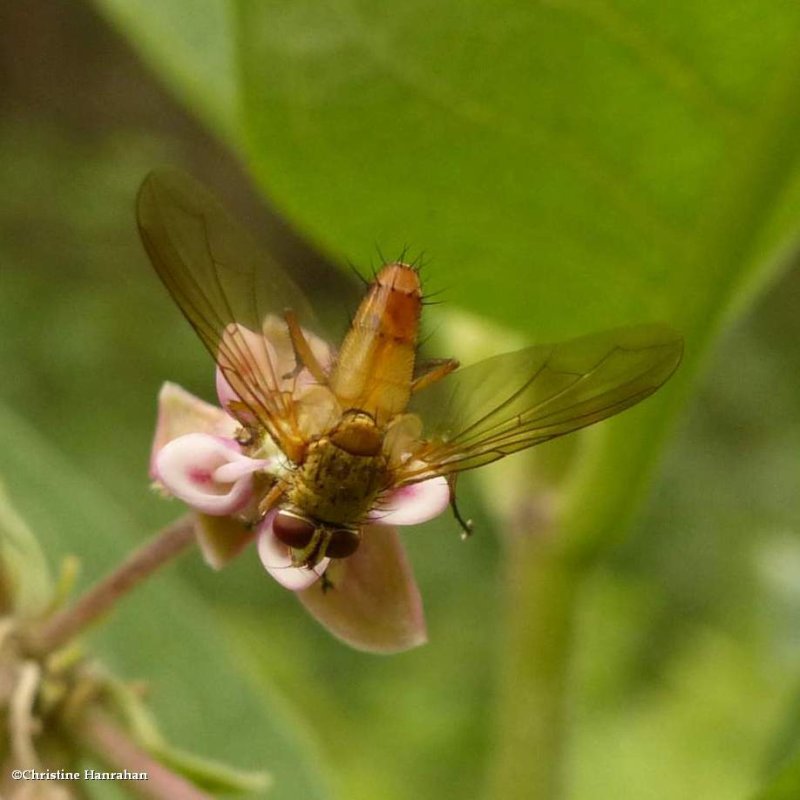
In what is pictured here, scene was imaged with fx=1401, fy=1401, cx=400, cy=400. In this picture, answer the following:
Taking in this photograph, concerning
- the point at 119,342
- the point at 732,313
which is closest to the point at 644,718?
the point at 119,342

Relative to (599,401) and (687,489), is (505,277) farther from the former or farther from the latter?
(687,489)

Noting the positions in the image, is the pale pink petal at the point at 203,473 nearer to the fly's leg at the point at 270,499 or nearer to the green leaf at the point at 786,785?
the fly's leg at the point at 270,499

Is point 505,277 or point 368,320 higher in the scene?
point 505,277

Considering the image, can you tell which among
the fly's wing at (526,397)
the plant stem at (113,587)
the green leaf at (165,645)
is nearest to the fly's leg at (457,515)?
the fly's wing at (526,397)

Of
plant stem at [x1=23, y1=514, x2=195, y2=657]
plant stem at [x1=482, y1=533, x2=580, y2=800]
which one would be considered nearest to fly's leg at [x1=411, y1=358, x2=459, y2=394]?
plant stem at [x1=23, y1=514, x2=195, y2=657]

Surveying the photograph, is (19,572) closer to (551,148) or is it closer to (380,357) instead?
(380,357)

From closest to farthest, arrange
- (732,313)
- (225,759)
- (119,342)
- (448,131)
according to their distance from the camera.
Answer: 1. (448,131)
2. (732,313)
3. (225,759)
4. (119,342)

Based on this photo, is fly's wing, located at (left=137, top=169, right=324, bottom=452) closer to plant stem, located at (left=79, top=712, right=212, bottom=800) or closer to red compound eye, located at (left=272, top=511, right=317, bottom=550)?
red compound eye, located at (left=272, top=511, right=317, bottom=550)
